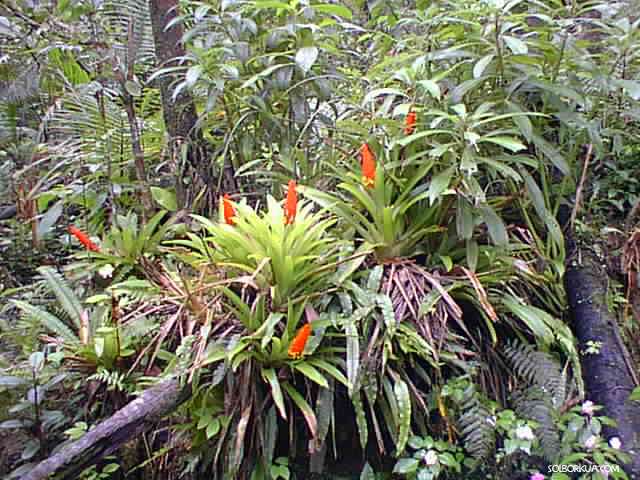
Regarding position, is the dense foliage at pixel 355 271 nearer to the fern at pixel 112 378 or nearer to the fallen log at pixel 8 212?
the fern at pixel 112 378

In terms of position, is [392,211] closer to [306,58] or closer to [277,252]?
[277,252]

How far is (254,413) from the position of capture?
1.57m

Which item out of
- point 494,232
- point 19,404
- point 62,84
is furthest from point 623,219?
point 62,84

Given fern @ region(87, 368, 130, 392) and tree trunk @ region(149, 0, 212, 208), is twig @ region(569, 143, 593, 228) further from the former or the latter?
fern @ region(87, 368, 130, 392)

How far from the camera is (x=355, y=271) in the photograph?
1.81 m

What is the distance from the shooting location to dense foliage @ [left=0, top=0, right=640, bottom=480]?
5.13 ft

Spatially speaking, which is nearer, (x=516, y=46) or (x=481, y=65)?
(x=516, y=46)

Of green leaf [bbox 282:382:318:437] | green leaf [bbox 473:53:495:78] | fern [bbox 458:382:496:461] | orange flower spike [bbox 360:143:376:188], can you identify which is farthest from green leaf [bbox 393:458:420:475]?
green leaf [bbox 473:53:495:78]

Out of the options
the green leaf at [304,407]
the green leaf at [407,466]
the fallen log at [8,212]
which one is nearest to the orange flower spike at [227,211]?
the green leaf at [304,407]

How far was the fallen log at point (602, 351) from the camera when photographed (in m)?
1.57

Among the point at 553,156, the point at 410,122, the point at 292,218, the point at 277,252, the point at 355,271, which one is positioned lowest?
the point at 355,271

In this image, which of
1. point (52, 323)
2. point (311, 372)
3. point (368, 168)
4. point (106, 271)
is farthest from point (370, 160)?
point (52, 323)

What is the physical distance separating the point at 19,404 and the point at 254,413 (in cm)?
87

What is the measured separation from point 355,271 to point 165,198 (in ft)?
4.01
